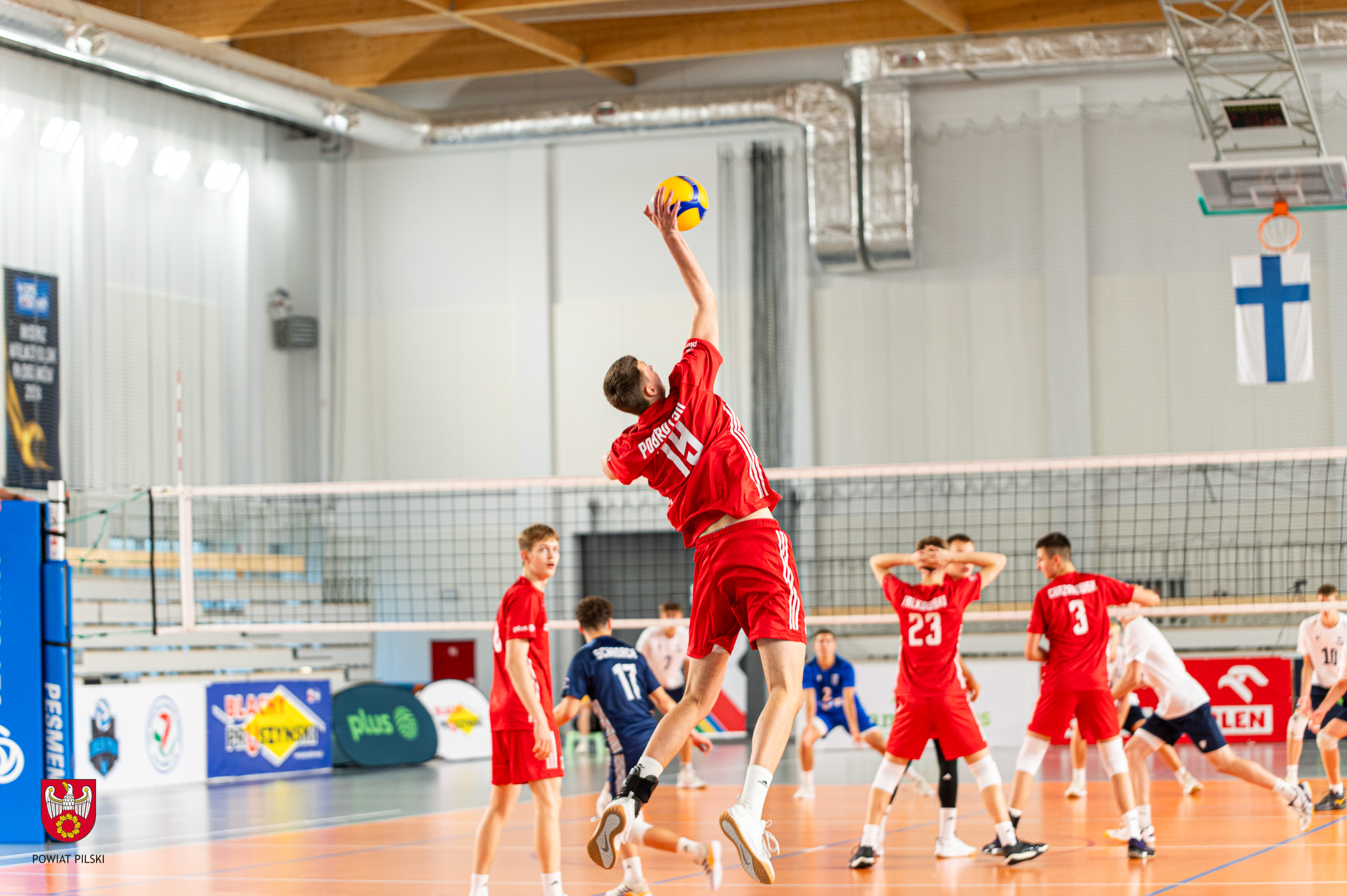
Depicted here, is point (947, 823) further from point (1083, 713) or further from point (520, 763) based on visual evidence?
point (520, 763)

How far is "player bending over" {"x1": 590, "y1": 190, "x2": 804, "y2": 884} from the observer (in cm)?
478

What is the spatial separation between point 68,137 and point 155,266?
5.90ft

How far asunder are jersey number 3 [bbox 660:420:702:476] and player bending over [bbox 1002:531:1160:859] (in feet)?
11.9

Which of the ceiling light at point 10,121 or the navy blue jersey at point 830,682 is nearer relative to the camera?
the navy blue jersey at point 830,682

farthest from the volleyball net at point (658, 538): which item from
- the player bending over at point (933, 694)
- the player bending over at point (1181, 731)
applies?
the player bending over at point (933, 694)

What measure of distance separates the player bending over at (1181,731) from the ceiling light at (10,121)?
40.9 ft

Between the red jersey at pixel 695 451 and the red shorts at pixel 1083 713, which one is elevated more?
the red jersey at pixel 695 451

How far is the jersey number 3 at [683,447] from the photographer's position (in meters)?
4.84

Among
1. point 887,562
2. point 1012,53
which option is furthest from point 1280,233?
point 887,562

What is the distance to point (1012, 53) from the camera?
16828 millimetres

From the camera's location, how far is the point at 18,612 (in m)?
9.20

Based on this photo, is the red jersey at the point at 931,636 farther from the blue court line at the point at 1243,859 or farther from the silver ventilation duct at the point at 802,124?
the silver ventilation duct at the point at 802,124

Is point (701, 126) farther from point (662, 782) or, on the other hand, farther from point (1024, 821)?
point (1024, 821)

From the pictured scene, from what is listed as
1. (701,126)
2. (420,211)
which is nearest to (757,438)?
(701,126)
